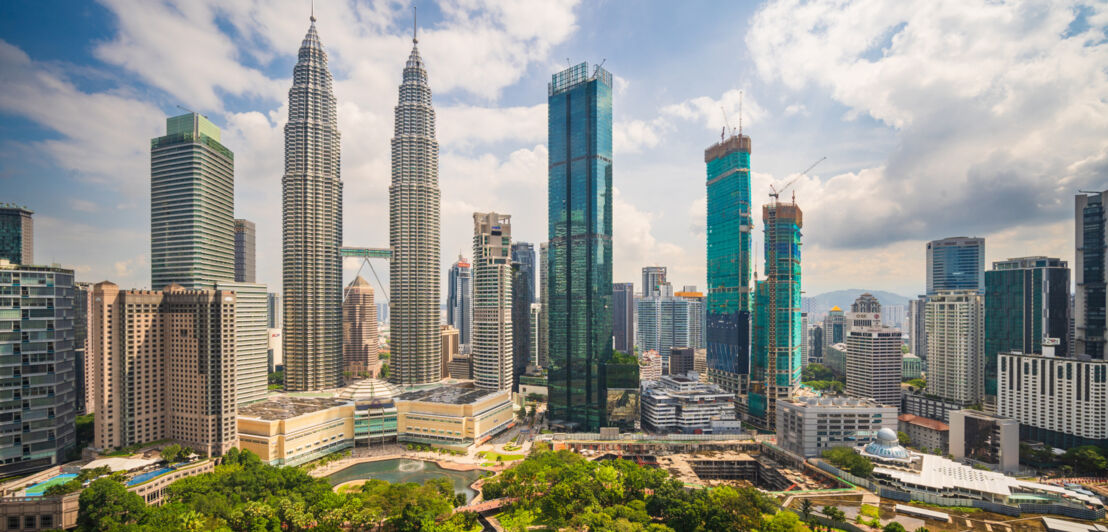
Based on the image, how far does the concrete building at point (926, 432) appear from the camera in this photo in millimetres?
72375

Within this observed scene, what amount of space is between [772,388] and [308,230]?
3566 inches

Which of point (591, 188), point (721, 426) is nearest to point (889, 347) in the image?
point (721, 426)

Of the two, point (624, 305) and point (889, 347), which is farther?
point (624, 305)

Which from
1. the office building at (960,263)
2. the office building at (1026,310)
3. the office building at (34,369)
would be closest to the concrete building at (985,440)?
the office building at (1026,310)

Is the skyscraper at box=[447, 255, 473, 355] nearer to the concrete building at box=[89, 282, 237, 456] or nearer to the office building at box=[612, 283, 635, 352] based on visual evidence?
the office building at box=[612, 283, 635, 352]

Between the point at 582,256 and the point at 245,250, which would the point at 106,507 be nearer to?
the point at 582,256

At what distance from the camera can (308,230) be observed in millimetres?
93875

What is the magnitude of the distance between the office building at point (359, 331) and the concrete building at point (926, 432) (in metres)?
111

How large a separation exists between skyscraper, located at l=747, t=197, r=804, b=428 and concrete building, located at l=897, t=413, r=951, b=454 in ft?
55.3

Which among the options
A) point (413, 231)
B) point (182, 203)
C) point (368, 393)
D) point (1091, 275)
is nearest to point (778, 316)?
point (1091, 275)

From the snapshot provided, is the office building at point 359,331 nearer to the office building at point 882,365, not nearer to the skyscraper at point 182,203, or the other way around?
the skyscraper at point 182,203

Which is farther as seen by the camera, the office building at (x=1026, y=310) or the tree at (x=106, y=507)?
the office building at (x=1026, y=310)

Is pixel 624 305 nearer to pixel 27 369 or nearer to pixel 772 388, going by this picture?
pixel 772 388

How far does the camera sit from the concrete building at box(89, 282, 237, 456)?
57.1 meters
